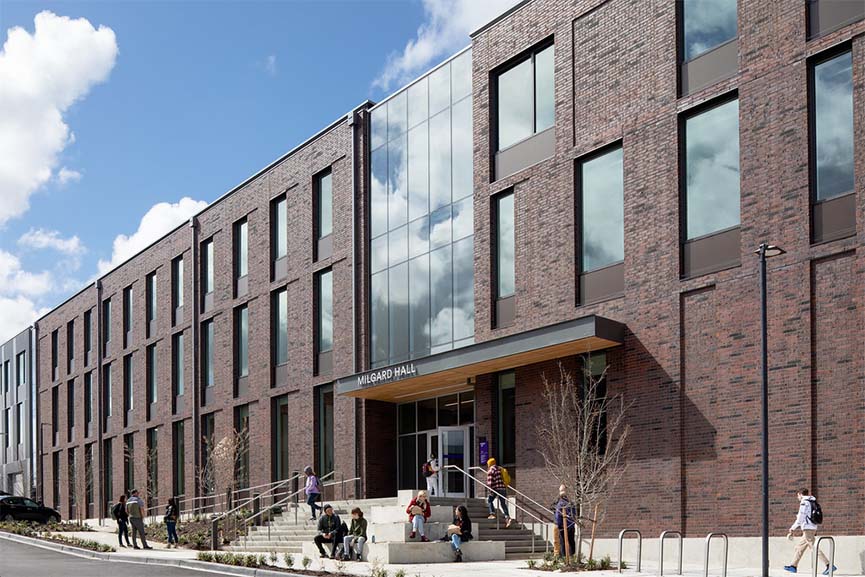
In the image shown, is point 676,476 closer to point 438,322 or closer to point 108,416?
point 438,322

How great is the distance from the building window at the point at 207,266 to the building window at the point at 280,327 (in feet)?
21.4

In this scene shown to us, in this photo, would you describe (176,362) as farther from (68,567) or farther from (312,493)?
(68,567)

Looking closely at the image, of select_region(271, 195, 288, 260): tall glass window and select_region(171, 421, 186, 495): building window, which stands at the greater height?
select_region(271, 195, 288, 260): tall glass window

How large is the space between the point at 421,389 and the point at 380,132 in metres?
8.96

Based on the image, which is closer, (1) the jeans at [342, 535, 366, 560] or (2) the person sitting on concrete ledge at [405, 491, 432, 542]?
(1) the jeans at [342, 535, 366, 560]

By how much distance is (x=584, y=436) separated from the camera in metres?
26.3

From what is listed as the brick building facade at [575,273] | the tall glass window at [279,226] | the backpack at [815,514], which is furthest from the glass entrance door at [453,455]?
the backpack at [815,514]

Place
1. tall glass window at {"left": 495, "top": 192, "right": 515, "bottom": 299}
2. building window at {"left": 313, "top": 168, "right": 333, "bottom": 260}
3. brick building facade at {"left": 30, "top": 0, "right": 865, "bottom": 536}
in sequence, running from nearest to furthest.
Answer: brick building facade at {"left": 30, "top": 0, "right": 865, "bottom": 536}, tall glass window at {"left": 495, "top": 192, "right": 515, "bottom": 299}, building window at {"left": 313, "top": 168, "right": 333, "bottom": 260}

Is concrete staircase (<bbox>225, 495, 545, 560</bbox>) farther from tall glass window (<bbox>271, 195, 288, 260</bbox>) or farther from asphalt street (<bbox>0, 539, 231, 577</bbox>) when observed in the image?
tall glass window (<bbox>271, 195, 288, 260</bbox>)

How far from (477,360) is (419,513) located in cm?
491

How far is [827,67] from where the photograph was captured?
77.8 feet

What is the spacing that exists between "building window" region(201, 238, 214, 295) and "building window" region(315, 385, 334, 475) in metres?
11.2

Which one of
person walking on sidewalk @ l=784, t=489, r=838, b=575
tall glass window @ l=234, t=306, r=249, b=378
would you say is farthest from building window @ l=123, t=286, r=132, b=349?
person walking on sidewalk @ l=784, t=489, r=838, b=575

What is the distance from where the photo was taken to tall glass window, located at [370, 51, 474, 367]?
33.9 m
